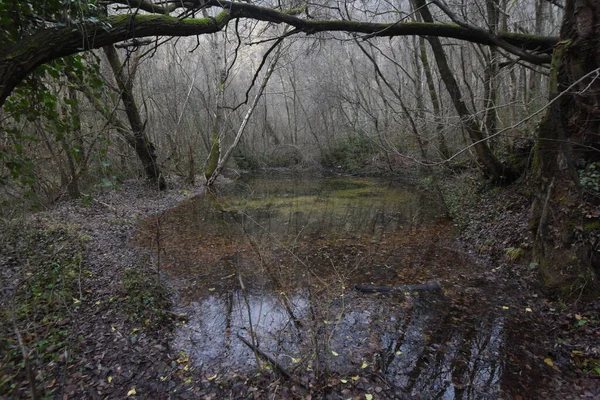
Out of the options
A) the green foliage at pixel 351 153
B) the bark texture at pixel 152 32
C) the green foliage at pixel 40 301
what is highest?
the bark texture at pixel 152 32

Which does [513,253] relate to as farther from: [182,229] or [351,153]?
[351,153]

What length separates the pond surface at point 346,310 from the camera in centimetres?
363

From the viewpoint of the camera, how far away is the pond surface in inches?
143

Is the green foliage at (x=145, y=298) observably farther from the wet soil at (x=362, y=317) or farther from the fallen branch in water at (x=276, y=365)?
the fallen branch in water at (x=276, y=365)

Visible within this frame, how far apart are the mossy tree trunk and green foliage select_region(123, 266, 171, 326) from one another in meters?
5.88

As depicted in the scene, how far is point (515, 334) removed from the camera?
4.19m

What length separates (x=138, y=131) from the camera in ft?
41.1

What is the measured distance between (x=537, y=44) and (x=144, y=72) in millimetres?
15733

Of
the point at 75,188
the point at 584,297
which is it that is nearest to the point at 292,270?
the point at 584,297

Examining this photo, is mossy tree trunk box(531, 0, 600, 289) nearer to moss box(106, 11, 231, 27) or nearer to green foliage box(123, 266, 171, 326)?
moss box(106, 11, 231, 27)

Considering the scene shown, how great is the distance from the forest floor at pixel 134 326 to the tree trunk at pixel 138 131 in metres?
6.10

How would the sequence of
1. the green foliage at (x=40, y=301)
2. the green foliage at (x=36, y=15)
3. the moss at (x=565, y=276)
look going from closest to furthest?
1. the green foliage at (x=36, y=15)
2. the green foliage at (x=40, y=301)
3. the moss at (x=565, y=276)

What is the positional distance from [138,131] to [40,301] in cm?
944

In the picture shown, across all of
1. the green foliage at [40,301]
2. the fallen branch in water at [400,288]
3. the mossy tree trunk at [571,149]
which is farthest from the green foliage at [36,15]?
the mossy tree trunk at [571,149]
